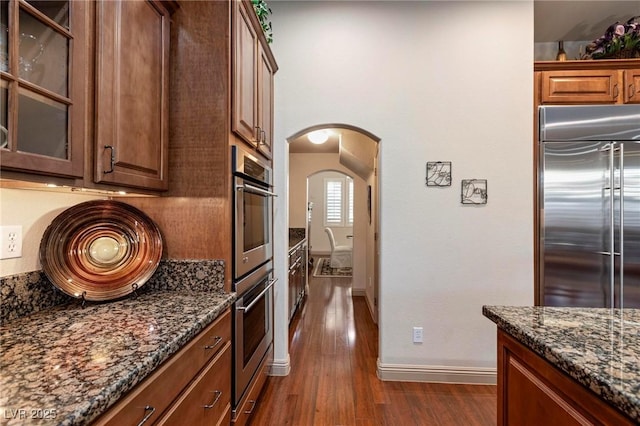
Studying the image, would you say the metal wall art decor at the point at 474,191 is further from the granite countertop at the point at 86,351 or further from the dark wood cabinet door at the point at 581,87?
the granite countertop at the point at 86,351

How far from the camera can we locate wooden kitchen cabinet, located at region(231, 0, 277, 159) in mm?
1608

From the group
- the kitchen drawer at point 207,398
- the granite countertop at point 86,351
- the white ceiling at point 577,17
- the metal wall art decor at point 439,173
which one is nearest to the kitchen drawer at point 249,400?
the kitchen drawer at point 207,398

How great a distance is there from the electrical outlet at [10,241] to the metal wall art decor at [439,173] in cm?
242

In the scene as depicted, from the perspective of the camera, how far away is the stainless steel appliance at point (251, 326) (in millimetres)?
1562

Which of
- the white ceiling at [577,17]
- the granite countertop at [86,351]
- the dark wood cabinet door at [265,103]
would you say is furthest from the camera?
the white ceiling at [577,17]

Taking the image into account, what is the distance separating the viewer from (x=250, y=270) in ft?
5.98

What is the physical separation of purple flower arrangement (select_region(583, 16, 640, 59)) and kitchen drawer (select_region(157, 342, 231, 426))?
354cm

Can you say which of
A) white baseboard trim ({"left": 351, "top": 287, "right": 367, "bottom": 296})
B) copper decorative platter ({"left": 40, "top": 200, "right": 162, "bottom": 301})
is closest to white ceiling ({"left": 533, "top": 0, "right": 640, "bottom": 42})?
copper decorative platter ({"left": 40, "top": 200, "right": 162, "bottom": 301})

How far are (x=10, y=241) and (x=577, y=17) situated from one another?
4.17 meters

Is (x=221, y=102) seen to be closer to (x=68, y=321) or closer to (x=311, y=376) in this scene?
(x=68, y=321)

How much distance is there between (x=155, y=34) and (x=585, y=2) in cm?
328

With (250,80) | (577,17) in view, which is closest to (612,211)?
(577,17)

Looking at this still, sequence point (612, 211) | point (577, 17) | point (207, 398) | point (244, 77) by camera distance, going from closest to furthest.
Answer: point (207, 398) < point (244, 77) < point (612, 211) < point (577, 17)

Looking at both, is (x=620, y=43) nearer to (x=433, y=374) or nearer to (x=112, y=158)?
(x=433, y=374)
